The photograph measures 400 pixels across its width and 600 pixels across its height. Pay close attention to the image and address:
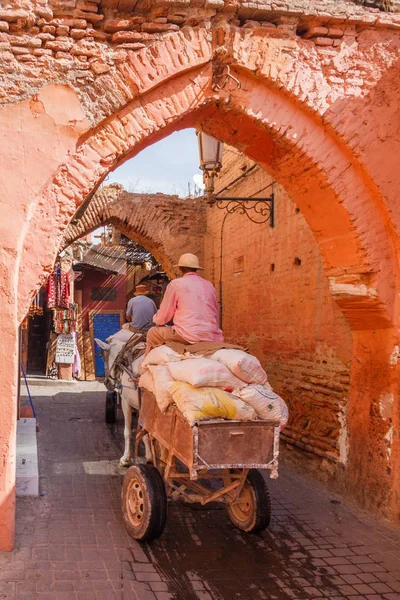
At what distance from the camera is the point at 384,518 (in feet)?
18.2

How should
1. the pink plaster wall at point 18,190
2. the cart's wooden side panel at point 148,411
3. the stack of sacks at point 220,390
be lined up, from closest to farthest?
the stack of sacks at point 220,390 < the pink plaster wall at point 18,190 < the cart's wooden side panel at point 148,411

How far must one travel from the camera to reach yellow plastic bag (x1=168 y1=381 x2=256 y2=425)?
14.1ft

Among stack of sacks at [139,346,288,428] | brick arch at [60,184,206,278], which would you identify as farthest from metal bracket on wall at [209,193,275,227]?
stack of sacks at [139,346,288,428]

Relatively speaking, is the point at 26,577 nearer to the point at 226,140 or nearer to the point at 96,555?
the point at 96,555

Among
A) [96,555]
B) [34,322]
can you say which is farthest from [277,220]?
[34,322]

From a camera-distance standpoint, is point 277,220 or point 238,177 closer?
point 277,220

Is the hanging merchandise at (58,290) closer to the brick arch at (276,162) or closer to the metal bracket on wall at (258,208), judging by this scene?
the metal bracket on wall at (258,208)

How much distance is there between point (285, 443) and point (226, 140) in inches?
162

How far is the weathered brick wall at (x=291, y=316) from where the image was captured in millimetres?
6730

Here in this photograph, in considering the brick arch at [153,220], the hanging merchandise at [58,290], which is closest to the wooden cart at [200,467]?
the brick arch at [153,220]

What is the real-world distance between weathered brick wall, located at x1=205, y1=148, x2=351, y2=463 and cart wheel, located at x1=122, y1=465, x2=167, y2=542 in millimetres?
2368

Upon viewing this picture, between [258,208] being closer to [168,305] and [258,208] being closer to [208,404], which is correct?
[168,305]

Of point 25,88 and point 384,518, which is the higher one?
point 25,88

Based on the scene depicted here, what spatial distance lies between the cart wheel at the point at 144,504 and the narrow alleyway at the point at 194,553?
0.42 feet
